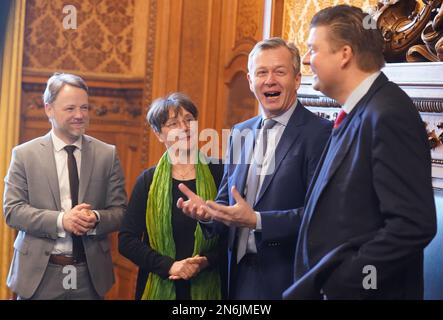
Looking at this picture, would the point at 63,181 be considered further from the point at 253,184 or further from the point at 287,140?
the point at 287,140

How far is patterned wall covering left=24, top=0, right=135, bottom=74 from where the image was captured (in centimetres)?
466

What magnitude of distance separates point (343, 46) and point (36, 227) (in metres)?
1.44

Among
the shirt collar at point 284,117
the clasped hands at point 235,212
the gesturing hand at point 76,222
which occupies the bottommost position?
the gesturing hand at point 76,222

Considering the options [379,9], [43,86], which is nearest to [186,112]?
[379,9]

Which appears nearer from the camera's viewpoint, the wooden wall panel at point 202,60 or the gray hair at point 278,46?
the gray hair at point 278,46

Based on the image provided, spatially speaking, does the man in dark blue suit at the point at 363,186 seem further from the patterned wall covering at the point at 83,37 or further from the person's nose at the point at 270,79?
the patterned wall covering at the point at 83,37

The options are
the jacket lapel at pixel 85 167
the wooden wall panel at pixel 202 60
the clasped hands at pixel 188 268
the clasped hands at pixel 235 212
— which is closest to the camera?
the clasped hands at pixel 235 212

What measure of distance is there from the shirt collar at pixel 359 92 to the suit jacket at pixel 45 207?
1.29 meters

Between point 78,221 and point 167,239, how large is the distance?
35 centimetres

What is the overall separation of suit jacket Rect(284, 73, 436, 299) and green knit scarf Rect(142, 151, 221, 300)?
31.7 inches

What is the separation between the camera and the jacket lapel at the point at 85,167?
9.36 feet

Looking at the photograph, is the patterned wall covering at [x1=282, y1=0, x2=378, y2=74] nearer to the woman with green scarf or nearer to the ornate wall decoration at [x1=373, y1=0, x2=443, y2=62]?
the ornate wall decoration at [x1=373, y1=0, x2=443, y2=62]

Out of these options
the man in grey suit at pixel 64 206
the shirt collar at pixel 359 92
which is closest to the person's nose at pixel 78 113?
the man in grey suit at pixel 64 206

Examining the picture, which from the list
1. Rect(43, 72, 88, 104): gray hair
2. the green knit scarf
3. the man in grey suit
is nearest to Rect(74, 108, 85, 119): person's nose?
the man in grey suit
